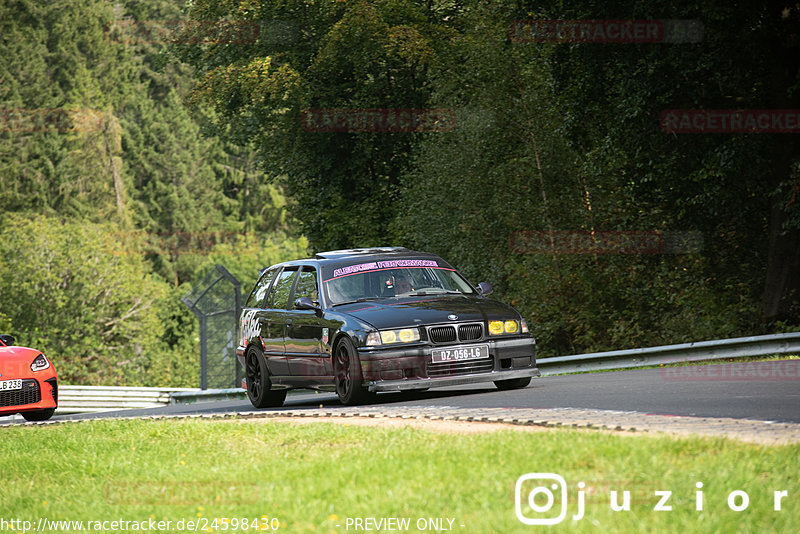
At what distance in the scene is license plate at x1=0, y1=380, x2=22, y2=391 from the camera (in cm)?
1727

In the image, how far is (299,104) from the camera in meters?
34.7

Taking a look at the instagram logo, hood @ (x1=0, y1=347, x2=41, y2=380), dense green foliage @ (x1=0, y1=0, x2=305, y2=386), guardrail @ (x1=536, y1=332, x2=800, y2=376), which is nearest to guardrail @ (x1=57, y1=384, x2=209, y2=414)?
hood @ (x1=0, y1=347, x2=41, y2=380)

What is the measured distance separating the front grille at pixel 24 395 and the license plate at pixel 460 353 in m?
7.40

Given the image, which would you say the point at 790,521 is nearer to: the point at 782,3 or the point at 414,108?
the point at 782,3

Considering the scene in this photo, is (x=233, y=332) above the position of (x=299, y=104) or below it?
below

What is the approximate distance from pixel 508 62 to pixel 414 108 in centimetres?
826

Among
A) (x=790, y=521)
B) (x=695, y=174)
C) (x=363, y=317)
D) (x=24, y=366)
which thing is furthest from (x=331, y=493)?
(x=695, y=174)

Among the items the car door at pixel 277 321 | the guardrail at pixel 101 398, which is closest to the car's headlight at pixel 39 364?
the car door at pixel 277 321

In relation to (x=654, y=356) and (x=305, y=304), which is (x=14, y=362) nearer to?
(x=305, y=304)

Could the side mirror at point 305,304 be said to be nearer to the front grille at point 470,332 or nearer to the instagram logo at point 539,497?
the front grille at point 470,332

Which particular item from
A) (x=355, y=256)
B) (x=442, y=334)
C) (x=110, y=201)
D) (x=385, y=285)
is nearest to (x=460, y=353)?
(x=442, y=334)

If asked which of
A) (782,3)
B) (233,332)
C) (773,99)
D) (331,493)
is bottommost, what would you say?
(233,332)

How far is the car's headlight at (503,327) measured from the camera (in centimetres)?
1345

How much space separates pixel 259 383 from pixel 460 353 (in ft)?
11.6
